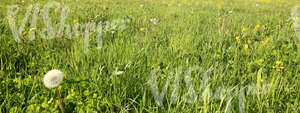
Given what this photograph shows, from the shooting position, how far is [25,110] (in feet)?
4.22

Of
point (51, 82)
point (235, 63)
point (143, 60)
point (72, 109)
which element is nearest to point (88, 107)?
point (72, 109)

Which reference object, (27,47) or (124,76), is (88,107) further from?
(27,47)

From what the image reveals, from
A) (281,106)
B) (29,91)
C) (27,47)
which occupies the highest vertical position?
(27,47)

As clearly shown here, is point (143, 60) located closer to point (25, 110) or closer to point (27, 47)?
point (25, 110)

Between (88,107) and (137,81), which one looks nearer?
(88,107)

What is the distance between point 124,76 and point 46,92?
0.52 metres

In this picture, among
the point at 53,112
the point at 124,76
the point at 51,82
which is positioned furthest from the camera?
the point at 124,76

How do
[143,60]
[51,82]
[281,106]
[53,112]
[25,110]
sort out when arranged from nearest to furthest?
[51,82], [53,112], [25,110], [281,106], [143,60]

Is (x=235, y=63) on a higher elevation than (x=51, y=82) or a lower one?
lower

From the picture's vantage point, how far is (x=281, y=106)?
1.40 metres

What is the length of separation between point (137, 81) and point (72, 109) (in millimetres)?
481

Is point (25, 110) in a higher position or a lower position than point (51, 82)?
lower

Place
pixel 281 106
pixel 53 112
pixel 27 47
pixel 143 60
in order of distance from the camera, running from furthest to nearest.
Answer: pixel 27 47
pixel 143 60
pixel 281 106
pixel 53 112

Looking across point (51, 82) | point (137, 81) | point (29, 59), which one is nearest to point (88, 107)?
point (51, 82)
